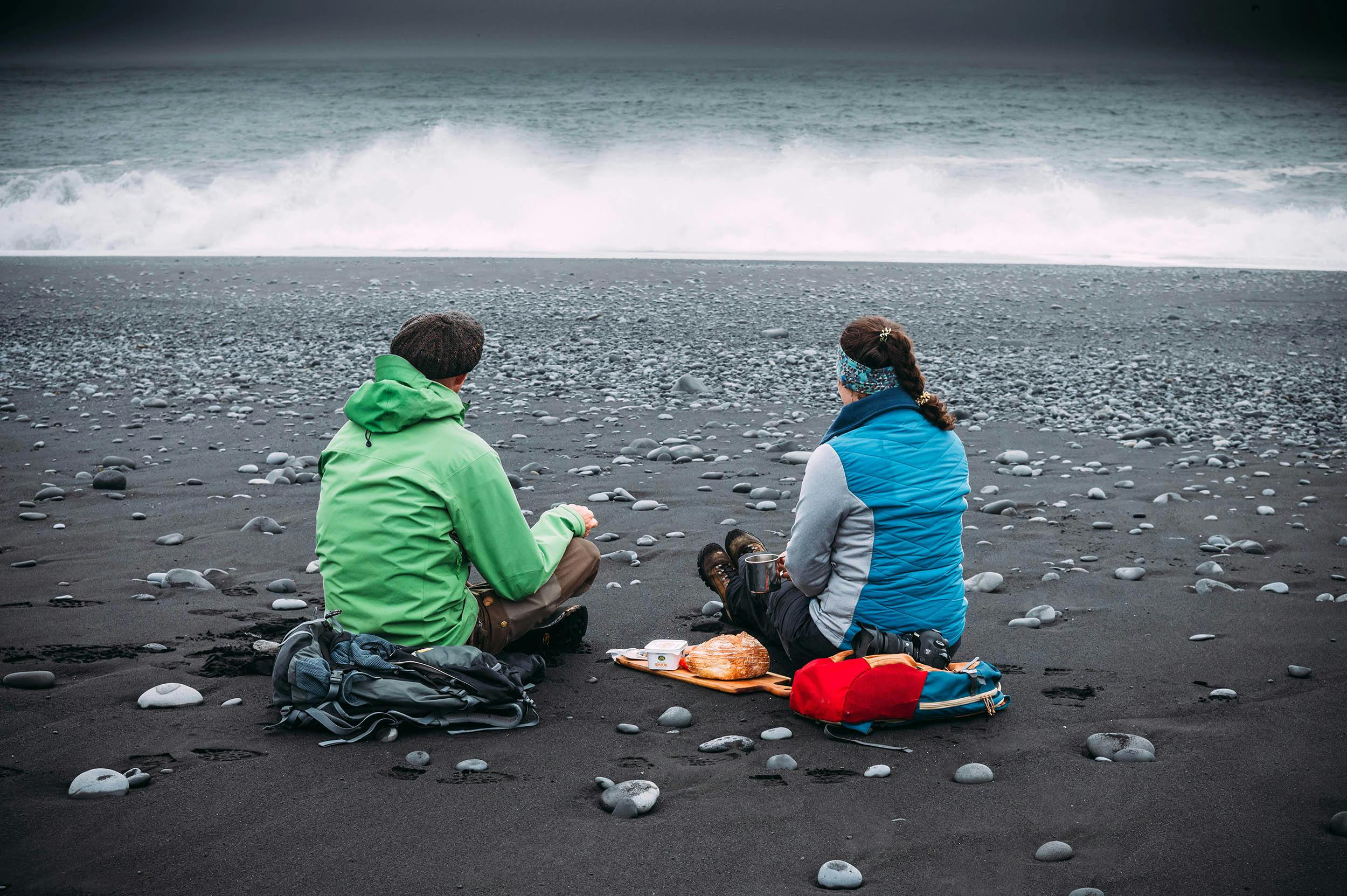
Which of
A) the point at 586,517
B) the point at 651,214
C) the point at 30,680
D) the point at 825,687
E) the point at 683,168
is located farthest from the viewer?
the point at 683,168

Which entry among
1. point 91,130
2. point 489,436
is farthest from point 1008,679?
point 91,130

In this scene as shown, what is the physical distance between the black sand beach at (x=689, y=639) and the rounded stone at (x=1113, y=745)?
0.18ft

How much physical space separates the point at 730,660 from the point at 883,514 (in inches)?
34.2

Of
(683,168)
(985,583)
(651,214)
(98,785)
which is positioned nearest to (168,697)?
(98,785)

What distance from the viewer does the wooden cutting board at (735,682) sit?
12.3ft

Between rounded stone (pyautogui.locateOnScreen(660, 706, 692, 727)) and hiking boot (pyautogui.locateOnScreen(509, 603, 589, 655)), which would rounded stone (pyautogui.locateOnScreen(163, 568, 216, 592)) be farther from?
rounded stone (pyautogui.locateOnScreen(660, 706, 692, 727))

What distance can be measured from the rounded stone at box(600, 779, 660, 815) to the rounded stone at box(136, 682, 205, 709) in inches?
63.6

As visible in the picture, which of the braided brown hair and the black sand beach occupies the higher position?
the braided brown hair

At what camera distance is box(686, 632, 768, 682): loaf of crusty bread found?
386 cm

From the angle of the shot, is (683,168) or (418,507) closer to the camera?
(418,507)

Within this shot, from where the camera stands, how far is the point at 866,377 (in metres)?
3.57

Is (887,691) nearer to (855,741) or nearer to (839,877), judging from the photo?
(855,741)

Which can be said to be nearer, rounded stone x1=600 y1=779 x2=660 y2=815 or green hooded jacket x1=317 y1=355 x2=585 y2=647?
rounded stone x1=600 y1=779 x2=660 y2=815

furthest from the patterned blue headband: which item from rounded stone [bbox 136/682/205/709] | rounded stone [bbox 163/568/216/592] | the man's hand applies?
rounded stone [bbox 163/568/216/592]
